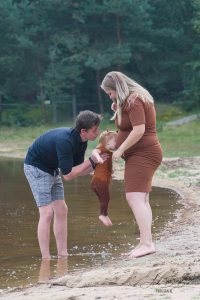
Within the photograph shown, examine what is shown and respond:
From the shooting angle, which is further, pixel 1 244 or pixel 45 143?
pixel 1 244

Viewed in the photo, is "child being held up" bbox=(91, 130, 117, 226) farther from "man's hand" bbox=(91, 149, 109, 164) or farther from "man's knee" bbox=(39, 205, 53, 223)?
"man's knee" bbox=(39, 205, 53, 223)

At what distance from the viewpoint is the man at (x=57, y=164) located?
24.1 ft

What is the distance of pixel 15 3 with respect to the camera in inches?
1638

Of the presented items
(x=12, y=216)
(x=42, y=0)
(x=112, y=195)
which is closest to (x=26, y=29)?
(x=42, y=0)

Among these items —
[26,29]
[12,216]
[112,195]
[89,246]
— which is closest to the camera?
[89,246]

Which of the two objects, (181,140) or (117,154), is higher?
(117,154)

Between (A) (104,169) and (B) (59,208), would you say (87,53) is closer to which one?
(B) (59,208)

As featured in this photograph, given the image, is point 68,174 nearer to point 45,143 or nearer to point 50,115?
point 45,143

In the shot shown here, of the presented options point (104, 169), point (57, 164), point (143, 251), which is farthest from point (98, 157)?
point (143, 251)

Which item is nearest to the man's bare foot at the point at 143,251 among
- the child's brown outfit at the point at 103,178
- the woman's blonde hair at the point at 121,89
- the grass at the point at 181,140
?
the child's brown outfit at the point at 103,178

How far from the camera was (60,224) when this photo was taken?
803 cm

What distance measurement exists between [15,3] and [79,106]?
6.18 meters

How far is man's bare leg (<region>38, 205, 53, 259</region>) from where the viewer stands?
7.83 m

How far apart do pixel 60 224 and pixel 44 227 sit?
0.21 m
